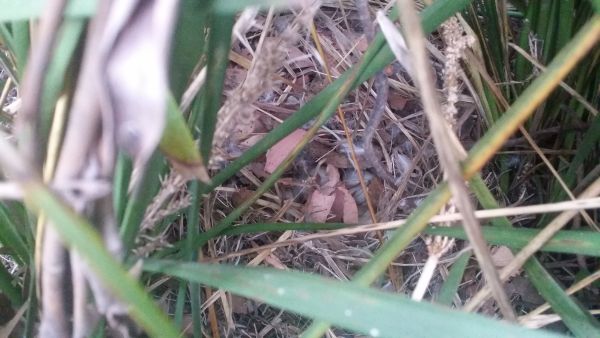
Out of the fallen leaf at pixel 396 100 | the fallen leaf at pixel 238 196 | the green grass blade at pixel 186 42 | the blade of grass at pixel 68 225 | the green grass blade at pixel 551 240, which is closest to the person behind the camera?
the blade of grass at pixel 68 225

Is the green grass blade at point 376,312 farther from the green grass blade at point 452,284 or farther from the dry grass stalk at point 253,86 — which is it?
the green grass blade at point 452,284

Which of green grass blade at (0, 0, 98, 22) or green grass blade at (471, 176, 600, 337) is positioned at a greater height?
green grass blade at (0, 0, 98, 22)

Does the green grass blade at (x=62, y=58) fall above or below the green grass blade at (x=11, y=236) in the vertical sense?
above

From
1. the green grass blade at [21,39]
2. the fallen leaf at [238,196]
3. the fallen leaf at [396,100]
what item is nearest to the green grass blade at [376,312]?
the green grass blade at [21,39]

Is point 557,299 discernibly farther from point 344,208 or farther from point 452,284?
point 344,208

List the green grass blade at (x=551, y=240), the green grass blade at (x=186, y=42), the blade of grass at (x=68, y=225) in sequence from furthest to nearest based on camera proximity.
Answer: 1. the green grass blade at (x=551, y=240)
2. the green grass blade at (x=186, y=42)
3. the blade of grass at (x=68, y=225)

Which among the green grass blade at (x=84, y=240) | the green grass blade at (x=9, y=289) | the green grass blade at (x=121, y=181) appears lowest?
the green grass blade at (x=9, y=289)

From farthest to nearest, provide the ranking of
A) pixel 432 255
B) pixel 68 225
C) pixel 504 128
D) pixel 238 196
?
pixel 238 196
pixel 432 255
pixel 504 128
pixel 68 225

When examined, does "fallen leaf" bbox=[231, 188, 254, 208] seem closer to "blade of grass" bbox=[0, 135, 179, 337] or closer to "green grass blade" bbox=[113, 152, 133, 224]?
"green grass blade" bbox=[113, 152, 133, 224]

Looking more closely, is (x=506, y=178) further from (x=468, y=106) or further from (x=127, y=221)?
(x=127, y=221)

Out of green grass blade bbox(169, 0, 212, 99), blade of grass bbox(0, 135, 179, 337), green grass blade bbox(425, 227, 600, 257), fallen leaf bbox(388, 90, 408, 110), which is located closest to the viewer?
blade of grass bbox(0, 135, 179, 337)

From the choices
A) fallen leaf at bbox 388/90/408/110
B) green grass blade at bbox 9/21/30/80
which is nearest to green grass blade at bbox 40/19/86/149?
green grass blade at bbox 9/21/30/80

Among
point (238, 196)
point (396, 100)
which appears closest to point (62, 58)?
point (238, 196)
